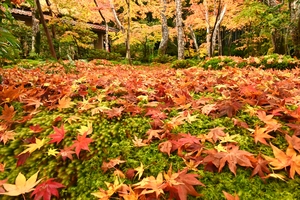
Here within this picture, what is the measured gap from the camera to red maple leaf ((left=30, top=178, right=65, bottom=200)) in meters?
1.01

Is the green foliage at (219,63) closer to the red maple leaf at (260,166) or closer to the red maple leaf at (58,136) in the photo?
the red maple leaf at (260,166)

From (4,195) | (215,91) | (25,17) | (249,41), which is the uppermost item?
(25,17)

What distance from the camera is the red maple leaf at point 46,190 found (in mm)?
1009

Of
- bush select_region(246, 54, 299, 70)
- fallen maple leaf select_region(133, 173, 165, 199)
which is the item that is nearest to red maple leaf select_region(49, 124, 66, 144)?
fallen maple leaf select_region(133, 173, 165, 199)

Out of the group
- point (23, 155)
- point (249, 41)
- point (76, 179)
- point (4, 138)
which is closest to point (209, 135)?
point (76, 179)

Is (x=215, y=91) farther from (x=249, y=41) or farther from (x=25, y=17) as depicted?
(x=25, y=17)

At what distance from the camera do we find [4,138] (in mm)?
1417

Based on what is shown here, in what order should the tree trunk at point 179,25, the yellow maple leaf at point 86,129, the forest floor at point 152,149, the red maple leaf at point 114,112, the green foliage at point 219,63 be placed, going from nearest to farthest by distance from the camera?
the forest floor at point 152,149, the yellow maple leaf at point 86,129, the red maple leaf at point 114,112, the green foliage at point 219,63, the tree trunk at point 179,25

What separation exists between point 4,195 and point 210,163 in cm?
102

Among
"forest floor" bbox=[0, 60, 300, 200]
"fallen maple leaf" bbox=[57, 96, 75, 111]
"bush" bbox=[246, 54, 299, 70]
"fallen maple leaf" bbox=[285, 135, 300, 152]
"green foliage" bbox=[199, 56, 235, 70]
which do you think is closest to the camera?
"forest floor" bbox=[0, 60, 300, 200]

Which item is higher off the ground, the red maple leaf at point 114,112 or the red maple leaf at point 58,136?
the red maple leaf at point 114,112

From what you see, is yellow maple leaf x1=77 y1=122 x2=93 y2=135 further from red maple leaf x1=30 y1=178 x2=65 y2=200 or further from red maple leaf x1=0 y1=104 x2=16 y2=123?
red maple leaf x1=0 y1=104 x2=16 y2=123

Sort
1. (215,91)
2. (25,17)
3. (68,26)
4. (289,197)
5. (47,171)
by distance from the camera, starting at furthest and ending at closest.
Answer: (25,17) < (68,26) < (215,91) < (47,171) < (289,197)

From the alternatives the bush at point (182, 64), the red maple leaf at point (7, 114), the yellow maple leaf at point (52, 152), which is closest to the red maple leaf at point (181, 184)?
the yellow maple leaf at point (52, 152)
